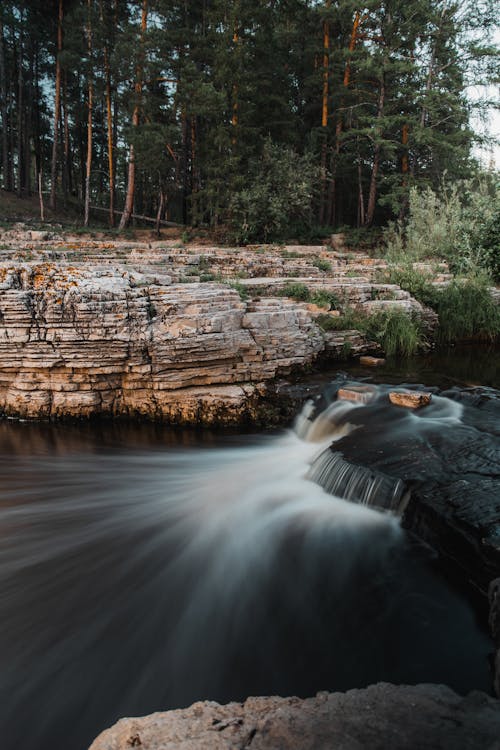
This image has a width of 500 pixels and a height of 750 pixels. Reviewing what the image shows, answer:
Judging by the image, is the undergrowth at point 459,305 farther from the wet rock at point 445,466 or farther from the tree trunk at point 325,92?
the tree trunk at point 325,92

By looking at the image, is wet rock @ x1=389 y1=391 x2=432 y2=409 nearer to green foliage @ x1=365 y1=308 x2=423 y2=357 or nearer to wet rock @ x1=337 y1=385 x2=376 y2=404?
wet rock @ x1=337 y1=385 x2=376 y2=404

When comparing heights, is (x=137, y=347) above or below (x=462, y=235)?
below

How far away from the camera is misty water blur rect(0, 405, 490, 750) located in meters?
2.52

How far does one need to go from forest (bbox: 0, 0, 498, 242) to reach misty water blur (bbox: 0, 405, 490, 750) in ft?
49.7

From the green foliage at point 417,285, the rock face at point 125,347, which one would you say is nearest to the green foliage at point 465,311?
the green foliage at point 417,285

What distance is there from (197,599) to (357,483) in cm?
201

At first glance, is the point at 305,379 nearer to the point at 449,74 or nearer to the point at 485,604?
the point at 485,604

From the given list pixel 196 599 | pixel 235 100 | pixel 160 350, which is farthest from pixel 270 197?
pixel 196 599

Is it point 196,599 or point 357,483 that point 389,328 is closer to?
point 357,483

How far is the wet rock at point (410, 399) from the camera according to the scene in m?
5.86

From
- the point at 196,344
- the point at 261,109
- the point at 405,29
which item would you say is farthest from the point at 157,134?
the point at 196,344

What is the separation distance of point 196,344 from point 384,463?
10.6ft

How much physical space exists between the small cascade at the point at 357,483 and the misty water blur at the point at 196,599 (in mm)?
110

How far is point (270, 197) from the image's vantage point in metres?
17.7
